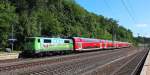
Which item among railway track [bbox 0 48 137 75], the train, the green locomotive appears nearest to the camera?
railway track [bbox 0 48 137 75]

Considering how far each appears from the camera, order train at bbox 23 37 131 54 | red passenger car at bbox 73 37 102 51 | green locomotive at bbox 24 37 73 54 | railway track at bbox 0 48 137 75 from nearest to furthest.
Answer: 1. railway track at bbox 0 48 137 75
2. green locomotive at bbox 24 37 73 54
3. train at bbox 23 37 131 54
4. red passenger car at bbox 73 37 102 51

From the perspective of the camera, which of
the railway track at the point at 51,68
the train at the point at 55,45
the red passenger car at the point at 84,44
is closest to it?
the railway track at the point at 51,68

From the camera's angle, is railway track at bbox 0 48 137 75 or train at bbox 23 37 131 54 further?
train at bbox 23 37 131 54

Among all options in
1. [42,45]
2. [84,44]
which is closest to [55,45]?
[42,45]

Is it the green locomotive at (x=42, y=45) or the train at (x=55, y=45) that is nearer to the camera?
the green locomotive at (x=42, y=45)

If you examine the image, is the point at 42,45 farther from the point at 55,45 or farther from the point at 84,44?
the point at 84,44

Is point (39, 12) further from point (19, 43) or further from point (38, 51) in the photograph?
point (38, 51)

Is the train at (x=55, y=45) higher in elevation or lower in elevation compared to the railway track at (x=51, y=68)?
higher

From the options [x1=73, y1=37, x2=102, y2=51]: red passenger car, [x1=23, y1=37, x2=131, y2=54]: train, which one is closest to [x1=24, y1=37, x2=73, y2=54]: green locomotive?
[x1=23, y1=37, x2=131, y2=54]: train

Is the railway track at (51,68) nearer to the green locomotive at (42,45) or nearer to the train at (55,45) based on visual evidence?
the green locomotive at (42,45)

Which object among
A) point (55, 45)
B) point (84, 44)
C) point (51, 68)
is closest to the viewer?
point (51, 68)

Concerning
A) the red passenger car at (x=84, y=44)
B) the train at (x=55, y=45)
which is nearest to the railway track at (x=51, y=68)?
the train at (x=55, y=45)

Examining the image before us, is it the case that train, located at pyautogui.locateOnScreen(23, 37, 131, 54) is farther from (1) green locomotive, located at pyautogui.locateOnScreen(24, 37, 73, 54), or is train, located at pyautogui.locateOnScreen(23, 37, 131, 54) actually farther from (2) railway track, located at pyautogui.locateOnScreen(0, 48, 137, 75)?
(2) railway track, located at pyautogui.locateOnScreen(0, 48, 137, 75)

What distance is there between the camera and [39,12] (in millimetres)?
106688
